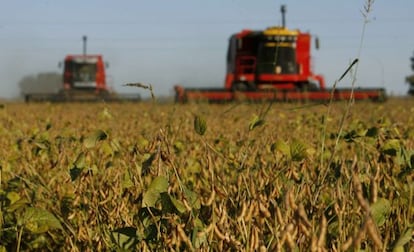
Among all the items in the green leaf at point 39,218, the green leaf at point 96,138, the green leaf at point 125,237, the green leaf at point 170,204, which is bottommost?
the green leaf at point 125,237

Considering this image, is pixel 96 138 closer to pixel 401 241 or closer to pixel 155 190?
pixel 155 190

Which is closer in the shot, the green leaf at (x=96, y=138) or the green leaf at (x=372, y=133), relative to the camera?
the green leaf at (x=96, y=138)

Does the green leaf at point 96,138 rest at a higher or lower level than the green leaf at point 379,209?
higher

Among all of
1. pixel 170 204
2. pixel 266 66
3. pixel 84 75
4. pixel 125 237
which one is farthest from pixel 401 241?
pixel 84 75

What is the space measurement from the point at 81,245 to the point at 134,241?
50cm

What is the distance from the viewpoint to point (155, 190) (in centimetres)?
134

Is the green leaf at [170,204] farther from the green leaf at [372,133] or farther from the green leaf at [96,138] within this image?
the green leaf at [372,133]

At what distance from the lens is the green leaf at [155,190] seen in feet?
4.37

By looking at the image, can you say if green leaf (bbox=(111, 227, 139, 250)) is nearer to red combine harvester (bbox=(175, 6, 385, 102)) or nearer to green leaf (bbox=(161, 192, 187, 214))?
green leaf (bbox=(161, 192, 187, 214))

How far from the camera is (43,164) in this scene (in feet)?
9.50

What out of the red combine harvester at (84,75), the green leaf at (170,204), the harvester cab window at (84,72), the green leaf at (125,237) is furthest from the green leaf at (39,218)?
the harvester cab window at (84,72)

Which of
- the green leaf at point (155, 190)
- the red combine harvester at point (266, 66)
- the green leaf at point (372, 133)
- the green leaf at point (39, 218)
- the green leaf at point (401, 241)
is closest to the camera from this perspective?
the green leaf at point (401, 241)

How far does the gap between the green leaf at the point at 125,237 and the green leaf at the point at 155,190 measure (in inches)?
3.5

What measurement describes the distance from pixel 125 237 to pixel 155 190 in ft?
0.46
